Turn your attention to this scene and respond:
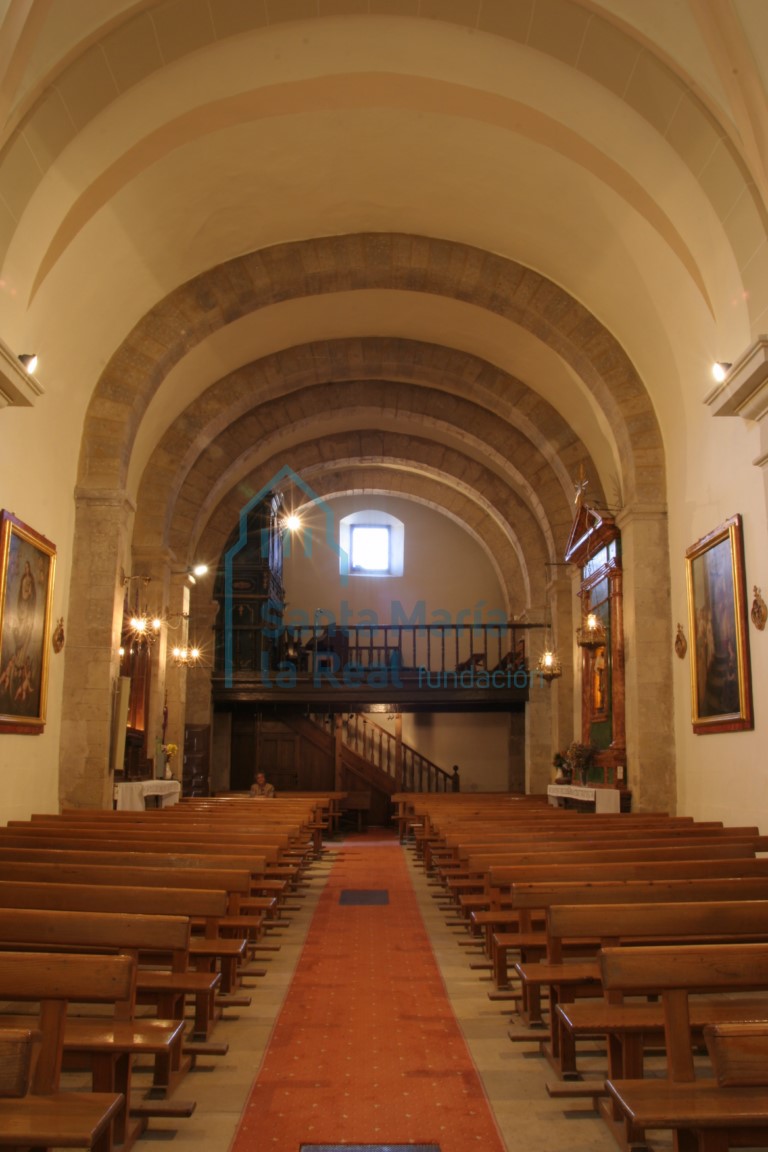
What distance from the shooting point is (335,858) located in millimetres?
15055

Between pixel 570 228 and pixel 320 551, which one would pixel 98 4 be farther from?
pixel 320 551

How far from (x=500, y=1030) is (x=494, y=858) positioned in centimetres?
127

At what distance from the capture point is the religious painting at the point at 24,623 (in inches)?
367

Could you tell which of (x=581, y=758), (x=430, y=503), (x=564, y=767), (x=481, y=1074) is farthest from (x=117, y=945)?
(x=430, y=503)

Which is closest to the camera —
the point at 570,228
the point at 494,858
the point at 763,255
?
the point at 494,858

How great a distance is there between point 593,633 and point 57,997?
11648 millimetres

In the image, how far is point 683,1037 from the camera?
10.8 feet

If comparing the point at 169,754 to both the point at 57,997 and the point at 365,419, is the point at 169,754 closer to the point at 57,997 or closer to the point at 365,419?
the point at 365,419

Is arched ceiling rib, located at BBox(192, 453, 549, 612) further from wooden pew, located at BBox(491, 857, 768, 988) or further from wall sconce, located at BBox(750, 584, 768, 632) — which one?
wooden pew, located at BBox(491, 857, 768, 988)

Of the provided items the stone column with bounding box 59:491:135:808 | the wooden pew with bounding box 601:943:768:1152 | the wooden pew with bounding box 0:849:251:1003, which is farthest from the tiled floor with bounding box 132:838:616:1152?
the stone column with bounding box 59:491:135:808

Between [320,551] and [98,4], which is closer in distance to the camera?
[98,4]

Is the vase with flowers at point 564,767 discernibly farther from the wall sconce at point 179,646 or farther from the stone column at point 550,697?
the wall sconce at point 179,646

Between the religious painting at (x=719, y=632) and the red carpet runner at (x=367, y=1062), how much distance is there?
12.3 ft

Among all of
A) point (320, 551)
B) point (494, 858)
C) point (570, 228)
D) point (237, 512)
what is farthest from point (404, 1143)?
point (320, 551)
